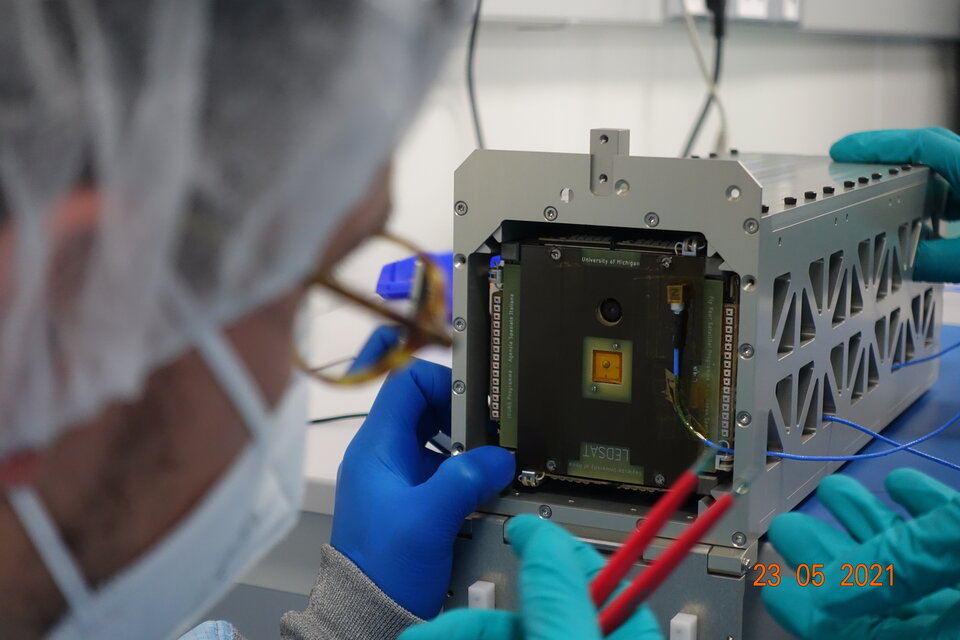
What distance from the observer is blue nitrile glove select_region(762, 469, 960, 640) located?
0.77 metres

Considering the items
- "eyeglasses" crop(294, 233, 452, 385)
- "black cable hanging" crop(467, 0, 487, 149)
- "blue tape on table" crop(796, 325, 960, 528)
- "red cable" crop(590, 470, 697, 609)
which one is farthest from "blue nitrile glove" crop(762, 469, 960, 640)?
"black cable hanging" crop(467, 0, 487, 149)

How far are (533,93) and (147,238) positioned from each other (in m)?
1.56

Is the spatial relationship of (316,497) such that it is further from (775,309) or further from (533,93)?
(533,93)

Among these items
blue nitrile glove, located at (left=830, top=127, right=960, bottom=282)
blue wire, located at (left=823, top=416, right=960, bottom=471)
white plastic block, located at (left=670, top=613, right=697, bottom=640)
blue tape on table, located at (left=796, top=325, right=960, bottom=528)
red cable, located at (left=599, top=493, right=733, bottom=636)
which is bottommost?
white plastic block, located at (left=670, top=613, right=697, bottom=640)

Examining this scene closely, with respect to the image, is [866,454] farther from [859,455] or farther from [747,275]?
[747,275]

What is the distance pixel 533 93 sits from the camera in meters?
1.93

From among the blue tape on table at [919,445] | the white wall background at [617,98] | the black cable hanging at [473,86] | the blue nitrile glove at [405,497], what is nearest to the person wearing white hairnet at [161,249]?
the blue nitrile glove at [405,497]

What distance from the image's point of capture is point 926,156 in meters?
1.39

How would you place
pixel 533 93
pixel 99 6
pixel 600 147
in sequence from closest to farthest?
pixel 99 6
pixel 600 147
pixel 533 93

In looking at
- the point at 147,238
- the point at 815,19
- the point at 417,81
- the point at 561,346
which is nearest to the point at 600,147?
the point at 561,346

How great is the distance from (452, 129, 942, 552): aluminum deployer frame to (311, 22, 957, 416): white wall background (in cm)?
12

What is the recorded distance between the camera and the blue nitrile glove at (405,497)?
0.91 meters

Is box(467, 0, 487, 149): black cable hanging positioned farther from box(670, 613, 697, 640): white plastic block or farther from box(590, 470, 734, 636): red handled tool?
box(590, 470, 734, 636): red handled tool

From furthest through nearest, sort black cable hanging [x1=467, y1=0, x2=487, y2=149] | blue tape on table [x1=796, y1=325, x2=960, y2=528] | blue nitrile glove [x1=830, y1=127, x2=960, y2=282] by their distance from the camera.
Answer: black cable hanging [x1=467, y1=0, x2=487, y2=149] → blue nitrile glove [x1=830, y1=127, x2=960, y2=282] → blue tape on table [x1=796, y1=325, x2=960, y2=528]
